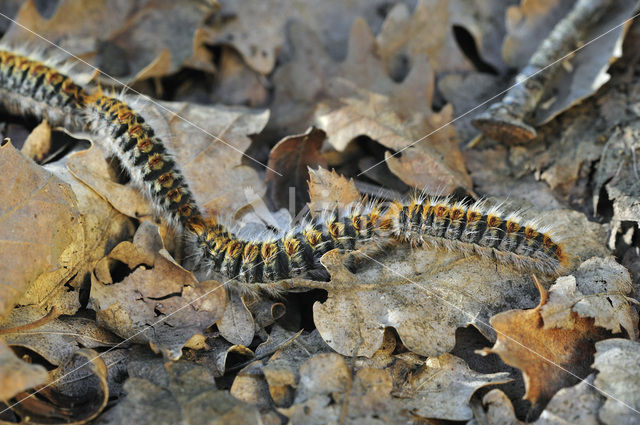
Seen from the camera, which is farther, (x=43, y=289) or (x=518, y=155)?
(x=518, y=155)

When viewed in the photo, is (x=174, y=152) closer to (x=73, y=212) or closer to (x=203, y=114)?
(x=203, y=114)

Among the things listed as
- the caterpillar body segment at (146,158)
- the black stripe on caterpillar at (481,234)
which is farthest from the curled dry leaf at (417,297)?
the caterpillar body segment at (146,158)

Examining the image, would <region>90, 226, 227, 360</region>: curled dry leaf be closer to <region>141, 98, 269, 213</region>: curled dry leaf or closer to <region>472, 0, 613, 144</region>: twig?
<region>141, 98, 269, 213</region>: curled dry leaf

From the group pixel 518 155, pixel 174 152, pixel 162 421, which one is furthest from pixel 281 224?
pixel 518 155

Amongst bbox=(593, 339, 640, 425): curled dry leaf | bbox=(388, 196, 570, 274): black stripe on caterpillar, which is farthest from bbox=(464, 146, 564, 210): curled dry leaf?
bbox=(593, 339, 640, 425): curled dry leaf

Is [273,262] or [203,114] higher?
[203,114]

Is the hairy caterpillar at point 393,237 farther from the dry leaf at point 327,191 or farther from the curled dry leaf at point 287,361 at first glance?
the curled dry leaf at point 287,361
